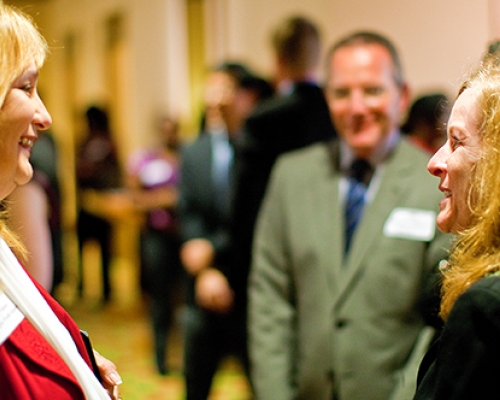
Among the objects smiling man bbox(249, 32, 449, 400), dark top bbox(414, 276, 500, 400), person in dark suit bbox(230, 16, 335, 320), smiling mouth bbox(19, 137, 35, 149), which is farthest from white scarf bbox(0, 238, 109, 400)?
person in dark suit bbox(230, 16, 335, 320)

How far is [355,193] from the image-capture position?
193 cm

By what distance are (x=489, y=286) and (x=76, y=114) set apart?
8412mm

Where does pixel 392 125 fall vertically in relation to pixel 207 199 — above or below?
above

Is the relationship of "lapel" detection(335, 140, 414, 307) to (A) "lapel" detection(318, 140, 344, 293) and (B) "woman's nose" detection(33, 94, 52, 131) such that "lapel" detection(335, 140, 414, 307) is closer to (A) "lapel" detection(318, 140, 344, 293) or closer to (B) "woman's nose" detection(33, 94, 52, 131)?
(A) "lapel" detection(318, 140, 344, 293)

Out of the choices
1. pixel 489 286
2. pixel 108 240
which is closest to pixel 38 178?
pixel 489 286

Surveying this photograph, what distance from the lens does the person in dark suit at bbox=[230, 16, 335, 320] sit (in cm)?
263

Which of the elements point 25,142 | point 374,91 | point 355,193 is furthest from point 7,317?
point 374,91

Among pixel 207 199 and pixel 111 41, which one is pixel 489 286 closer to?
pixel 207 199

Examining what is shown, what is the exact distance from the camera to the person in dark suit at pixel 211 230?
2.90 metres

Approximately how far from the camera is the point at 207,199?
9.95ft

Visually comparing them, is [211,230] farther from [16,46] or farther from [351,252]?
[16,46]

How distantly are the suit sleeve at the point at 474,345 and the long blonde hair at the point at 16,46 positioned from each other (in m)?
0.73

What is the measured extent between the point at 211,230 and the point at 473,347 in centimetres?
218

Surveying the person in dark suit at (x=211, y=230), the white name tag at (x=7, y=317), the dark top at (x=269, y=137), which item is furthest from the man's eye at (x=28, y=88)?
the person in dark suit at (x=211, y=230)
